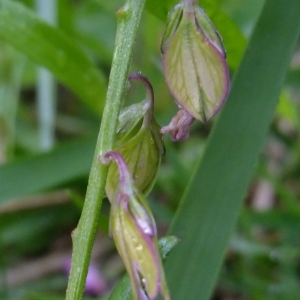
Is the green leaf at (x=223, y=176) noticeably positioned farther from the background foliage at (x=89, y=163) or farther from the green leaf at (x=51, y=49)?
the green leaf at (x=51, y=49)

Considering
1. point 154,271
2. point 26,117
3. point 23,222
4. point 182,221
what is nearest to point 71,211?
point 23,222

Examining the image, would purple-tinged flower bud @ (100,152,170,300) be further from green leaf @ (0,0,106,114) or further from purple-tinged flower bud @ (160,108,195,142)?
green leaf @ (0,0,106,114)

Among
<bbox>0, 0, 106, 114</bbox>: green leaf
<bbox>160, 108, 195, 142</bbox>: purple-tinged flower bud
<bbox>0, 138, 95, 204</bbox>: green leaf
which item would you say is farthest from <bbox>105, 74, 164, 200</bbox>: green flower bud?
<bbox>0, 138, 95, 204</bbox>: green leaf

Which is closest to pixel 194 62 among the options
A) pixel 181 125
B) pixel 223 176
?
pixel 181 125

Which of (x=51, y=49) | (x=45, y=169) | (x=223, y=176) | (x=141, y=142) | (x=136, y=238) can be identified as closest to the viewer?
(x=136, y=238)

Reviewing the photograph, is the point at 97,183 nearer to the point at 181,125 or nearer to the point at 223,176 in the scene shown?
the point at 181,125

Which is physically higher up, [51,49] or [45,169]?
[51,49]
